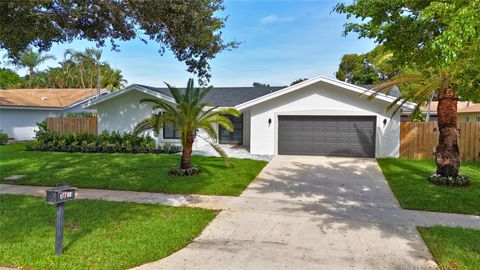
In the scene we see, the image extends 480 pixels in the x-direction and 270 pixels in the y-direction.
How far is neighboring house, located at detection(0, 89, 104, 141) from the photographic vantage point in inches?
938

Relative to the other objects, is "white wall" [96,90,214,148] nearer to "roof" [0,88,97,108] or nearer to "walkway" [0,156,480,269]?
"roof" [0,88,97,108]

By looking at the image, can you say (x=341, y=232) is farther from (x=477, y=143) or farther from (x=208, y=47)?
(x=477, y=143)

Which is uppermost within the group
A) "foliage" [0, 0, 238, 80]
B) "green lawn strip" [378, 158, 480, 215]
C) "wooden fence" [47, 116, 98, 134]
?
"foliage" [0, 0, 238, 80]

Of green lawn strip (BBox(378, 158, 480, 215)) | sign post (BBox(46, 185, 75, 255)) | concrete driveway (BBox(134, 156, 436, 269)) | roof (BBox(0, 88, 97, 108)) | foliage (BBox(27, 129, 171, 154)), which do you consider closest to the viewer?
sign post (BBox(46, 185, 75, 255))

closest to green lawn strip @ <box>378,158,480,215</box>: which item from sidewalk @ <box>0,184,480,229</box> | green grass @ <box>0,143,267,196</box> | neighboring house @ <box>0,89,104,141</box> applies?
sidewalk @ <box>0,184,480,229</box>

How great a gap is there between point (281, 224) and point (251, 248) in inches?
51.9

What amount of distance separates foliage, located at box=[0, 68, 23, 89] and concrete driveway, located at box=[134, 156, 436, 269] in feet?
162

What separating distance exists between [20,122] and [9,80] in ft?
104

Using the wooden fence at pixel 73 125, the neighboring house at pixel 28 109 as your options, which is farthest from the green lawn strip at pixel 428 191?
the neighboring house at pixel 28 109

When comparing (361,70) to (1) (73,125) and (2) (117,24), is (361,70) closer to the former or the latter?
(1) (73,125)

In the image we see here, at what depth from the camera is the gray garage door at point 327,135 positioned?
1552cm

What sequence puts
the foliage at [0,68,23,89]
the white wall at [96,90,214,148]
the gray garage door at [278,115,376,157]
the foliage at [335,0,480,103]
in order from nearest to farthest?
the foliage at [335,0,480,103]
the gray garage door at [278,115,376,157]
the white wall at [96,90,214,148]
the foliage at [0,68,23,89]

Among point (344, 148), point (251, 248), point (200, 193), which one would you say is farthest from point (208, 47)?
point (344, 148)

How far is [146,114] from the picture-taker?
1883 centimetres
